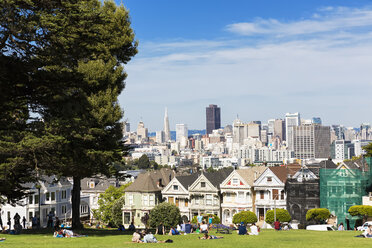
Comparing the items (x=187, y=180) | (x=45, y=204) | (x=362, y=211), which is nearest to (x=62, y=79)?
(x=362, y=211)

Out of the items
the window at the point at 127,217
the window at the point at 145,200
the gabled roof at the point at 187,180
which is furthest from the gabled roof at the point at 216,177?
the window at the point at 127,217

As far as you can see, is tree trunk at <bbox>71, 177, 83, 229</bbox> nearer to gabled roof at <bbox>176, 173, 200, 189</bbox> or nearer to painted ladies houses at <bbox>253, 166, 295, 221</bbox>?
painted ladies houses at <bbox>253, 166, 295, 221</bbox>

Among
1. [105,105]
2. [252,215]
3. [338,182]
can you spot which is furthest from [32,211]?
[105,105]

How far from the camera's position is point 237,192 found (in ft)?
240

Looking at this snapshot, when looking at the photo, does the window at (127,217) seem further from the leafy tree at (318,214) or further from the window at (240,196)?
the leafy tree at (318,214)

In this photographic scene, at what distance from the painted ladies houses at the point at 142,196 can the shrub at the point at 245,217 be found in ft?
50.2

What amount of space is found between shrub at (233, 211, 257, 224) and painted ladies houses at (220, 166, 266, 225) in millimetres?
5134

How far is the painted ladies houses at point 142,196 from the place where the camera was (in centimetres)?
7906

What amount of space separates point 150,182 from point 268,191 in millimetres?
17630

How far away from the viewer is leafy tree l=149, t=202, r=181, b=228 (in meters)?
68.8

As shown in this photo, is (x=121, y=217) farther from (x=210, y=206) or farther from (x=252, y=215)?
(x=252, y=215)

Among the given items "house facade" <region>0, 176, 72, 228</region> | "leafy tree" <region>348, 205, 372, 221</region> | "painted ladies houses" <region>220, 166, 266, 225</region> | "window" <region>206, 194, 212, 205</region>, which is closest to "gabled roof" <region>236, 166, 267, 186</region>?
"painted ladies houses" <region>220, 166, 266, 225</region>

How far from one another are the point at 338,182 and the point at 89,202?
161ft

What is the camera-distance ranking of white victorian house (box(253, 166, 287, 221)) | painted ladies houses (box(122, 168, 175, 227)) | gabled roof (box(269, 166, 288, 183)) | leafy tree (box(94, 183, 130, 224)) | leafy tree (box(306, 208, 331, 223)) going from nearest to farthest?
leafy tree (box(306, 208, 331, 223)) → white victorian house (box(253, 166, 287, 221)) → gabled roof (box(269, 166, 288, 183)) → painted ladies houses (box(122, 168, 175, 227)) → leafy tree (box(94, 183, 130, 224))
